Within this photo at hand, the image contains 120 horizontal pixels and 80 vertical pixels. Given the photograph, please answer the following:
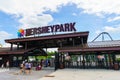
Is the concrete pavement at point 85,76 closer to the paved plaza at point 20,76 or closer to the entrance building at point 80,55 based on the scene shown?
the paved plaza at point 20,76

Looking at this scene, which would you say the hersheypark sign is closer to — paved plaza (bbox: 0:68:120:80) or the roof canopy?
the roof canopy

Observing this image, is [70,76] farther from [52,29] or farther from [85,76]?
[52,29]

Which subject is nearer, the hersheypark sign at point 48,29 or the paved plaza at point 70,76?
the paved plaza at point 70,76

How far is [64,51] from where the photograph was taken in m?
22.0

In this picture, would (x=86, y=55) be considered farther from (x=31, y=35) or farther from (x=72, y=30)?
(x=31, y=35)

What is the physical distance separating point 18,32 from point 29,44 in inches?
113

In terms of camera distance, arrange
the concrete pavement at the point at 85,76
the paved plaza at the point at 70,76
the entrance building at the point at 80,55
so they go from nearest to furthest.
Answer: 1. the concrete pavement at the point at 85,76
2. the paved plaza at the point at 70,76
3. the entrance building at the point at 80,55

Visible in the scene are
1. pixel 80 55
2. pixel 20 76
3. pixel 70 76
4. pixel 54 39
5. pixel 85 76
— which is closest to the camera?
pixel 85 76

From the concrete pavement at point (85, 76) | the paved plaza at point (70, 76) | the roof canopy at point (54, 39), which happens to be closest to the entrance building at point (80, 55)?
the roof canopy at point (54, 39)

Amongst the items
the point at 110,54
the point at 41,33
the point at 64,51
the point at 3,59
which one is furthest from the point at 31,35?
the point at 110,54

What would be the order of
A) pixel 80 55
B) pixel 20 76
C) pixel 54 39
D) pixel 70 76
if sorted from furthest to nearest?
pixel 80 55, pixel 54 39, pixel 20 76, pixel 70 76

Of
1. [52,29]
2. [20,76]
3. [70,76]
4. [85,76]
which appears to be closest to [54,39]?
[52,29]

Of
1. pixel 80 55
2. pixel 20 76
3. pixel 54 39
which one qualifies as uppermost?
pixel 54 39

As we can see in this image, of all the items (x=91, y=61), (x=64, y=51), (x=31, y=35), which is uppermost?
(x=31, y=35)
